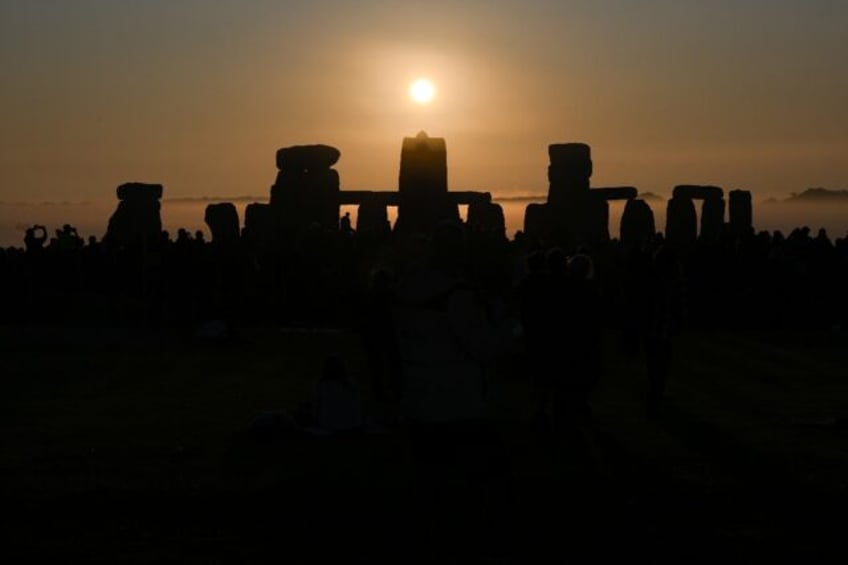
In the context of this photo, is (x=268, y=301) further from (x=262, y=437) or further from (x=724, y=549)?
(x=724, y=549)

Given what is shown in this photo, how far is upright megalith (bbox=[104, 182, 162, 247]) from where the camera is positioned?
1941 inches

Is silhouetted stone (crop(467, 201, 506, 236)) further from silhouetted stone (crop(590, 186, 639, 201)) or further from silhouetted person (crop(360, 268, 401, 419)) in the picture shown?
Result: silhouetted person (crop(360, 268, 401, 419))

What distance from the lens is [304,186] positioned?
48406mm

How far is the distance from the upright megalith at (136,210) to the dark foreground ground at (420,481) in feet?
97.5

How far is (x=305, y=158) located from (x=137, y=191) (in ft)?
18.6

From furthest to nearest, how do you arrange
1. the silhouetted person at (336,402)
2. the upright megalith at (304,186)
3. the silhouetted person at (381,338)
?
1. the upright megalith at (304,186)
2. the silhouetted person at (381,338)
3. the silhouetted person at (336,402)

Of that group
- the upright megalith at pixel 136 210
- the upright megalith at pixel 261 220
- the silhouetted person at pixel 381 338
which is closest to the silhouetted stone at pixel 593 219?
the upright megalith at pixel 261 220

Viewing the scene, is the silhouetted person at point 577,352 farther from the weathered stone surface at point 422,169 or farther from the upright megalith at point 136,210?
the upright megalith at point 136,210

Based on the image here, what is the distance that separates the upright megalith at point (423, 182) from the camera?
42344mm

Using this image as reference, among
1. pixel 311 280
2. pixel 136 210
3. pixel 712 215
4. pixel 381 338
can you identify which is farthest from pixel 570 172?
pixel 381 338

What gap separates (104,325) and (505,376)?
464 inches

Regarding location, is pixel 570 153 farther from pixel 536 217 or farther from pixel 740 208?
pixel 740 208

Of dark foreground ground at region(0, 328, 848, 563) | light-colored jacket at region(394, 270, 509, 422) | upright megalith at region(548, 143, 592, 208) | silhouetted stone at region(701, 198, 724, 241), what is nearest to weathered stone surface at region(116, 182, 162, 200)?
upright megalith at region(548, 143, 592, 208)

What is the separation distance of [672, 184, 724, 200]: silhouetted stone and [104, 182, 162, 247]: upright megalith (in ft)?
57.2
